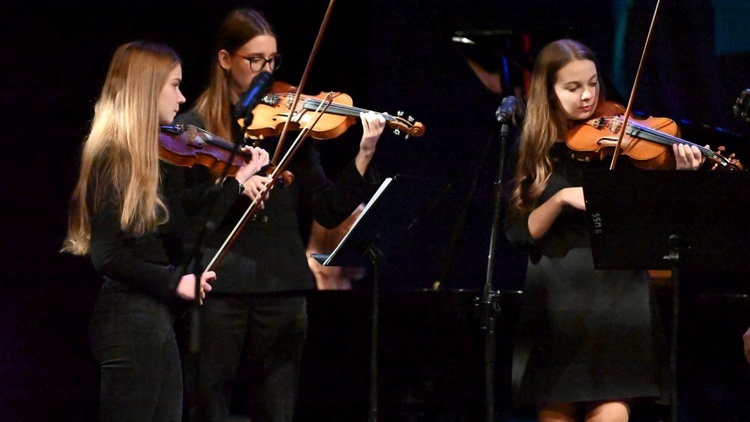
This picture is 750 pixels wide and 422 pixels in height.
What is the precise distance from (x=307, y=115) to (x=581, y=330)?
1060mm

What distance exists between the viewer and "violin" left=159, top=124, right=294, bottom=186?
8.96 feet

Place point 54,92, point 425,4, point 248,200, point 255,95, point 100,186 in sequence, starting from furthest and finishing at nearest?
point 425,4 → point 54,92 → point 248,200 → point 100,186 → point 255,95

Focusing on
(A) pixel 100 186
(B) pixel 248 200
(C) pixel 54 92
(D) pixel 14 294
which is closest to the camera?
(A) pixel 100 186

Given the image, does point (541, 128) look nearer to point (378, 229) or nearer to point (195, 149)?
point (378, 229)

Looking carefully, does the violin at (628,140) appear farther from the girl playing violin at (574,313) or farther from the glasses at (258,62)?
the glasses at (258,62)

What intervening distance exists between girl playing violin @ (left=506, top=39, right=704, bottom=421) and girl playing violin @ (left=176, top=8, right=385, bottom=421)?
57cm

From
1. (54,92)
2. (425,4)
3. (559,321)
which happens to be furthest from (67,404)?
(425,4)

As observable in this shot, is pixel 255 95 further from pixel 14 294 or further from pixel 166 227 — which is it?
pixel 14 294

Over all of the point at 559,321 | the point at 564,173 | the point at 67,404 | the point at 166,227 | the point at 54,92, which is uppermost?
the point at 54,92

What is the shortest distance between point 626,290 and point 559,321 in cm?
22

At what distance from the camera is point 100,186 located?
2.54m

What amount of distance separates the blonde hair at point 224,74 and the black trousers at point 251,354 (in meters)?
0.54

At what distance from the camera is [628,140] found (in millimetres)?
2920

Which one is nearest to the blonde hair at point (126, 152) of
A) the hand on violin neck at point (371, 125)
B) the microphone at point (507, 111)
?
the hand on violin neck at point (371, 125)
